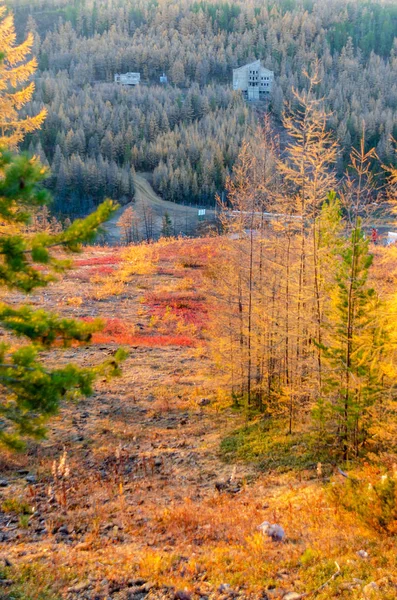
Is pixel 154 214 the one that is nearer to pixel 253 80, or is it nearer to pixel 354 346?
pixel 354 346

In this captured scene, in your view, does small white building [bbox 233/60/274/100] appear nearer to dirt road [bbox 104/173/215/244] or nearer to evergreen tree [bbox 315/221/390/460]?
dirt road [bbox 104/173/215/244]

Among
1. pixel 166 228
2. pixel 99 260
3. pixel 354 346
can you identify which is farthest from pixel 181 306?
pixel 166 228

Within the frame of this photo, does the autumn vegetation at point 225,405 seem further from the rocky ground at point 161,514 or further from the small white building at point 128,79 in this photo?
the small white building at point 128,79

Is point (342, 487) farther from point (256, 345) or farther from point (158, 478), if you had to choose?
point (256, 345)

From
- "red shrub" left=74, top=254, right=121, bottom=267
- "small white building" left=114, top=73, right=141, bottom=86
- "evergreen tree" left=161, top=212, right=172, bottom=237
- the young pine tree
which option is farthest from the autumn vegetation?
"small white building" left=114, top=73, right=141, bottom=86

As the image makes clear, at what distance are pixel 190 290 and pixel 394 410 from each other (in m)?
22.9

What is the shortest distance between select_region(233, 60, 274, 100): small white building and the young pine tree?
15911 cm

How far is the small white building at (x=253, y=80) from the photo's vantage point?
153 metres

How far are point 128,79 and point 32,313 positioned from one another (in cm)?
16891

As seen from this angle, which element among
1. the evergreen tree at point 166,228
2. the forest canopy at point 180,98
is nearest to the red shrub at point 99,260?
the forest canopy at point 180,98

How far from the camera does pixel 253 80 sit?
154 metres

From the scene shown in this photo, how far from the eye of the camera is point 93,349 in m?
21.5

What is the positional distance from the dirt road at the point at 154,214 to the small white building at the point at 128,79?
65370 millimetres

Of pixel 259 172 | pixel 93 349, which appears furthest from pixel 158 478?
pixel 93 349
